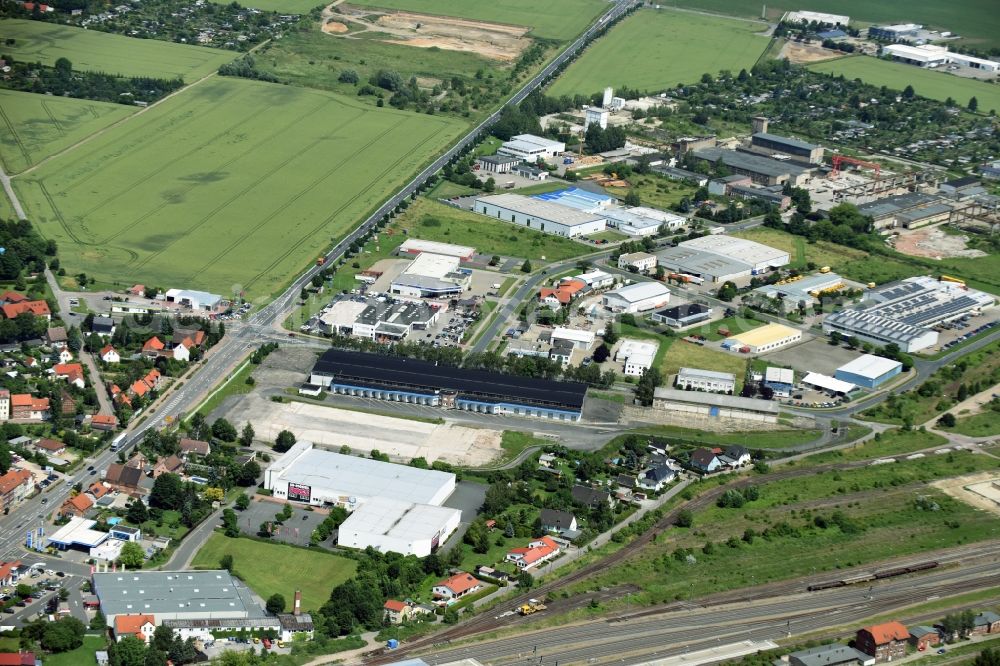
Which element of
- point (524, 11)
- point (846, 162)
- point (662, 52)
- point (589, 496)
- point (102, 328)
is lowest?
point (102, 328)

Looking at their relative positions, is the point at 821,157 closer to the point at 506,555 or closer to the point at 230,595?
the point at 506,555

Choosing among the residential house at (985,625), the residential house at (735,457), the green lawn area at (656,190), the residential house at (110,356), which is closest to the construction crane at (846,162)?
the green lawn area at (656,190)

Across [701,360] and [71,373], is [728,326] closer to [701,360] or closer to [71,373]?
[701,360]

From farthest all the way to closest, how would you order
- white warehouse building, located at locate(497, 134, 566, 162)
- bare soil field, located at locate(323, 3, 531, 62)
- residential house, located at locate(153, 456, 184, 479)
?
bare soil field, located at locate(323, 3, 531, 62) → white warehouse building, located at locate(497, 134, 566, 162) → residential house, located at locate(153, 456, 184, 479)

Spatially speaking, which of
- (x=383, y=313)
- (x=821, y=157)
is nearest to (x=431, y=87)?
(x=821, y=157)

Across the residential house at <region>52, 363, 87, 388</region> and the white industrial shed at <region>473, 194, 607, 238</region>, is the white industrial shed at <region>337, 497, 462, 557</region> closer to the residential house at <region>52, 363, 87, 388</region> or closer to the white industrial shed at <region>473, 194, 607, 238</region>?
the residential house at <region>52, 363, 87, 388</region>

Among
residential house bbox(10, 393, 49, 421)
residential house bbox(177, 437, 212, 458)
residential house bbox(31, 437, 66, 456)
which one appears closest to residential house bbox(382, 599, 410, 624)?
residential house bbox(177, 437, 212, 458)

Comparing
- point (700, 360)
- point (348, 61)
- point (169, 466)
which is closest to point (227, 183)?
point (348, 61)
